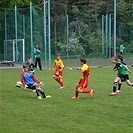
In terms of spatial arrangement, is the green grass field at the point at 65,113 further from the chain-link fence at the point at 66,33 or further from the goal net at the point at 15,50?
the goal net at the point at 15,50

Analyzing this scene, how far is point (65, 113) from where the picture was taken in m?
12.3

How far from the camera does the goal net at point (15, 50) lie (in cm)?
3941

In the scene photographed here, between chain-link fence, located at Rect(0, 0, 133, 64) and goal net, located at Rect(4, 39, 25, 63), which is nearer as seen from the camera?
chain-link fence, located at Rect(0, 0, 133, 64)

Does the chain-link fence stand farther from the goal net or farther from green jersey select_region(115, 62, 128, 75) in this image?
green jersey select_region(115, 62, 128, 75)

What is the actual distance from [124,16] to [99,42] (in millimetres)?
14764

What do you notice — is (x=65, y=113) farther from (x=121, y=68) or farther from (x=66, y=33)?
(x=66, y=33)

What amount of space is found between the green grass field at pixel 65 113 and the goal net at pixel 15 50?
21.3 metres

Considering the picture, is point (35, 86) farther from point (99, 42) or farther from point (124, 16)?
point (124, 16)

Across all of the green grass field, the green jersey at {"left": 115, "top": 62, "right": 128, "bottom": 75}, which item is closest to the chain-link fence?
the green jersey at {"left": 115, "top": 62, "right": 128, "bottom": 75}

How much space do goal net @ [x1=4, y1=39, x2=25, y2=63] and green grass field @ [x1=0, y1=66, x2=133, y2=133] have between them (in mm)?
21337

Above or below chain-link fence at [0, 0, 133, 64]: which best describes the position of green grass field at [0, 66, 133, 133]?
below

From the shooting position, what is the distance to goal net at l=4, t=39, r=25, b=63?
3941 centimetres

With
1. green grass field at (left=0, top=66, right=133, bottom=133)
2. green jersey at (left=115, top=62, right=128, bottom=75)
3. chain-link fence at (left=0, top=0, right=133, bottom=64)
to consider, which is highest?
chain-link fence at (left=0, top=0, right=133, bottom=64)

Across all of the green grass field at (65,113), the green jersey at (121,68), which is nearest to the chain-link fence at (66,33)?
the green jersey at (121,68)
